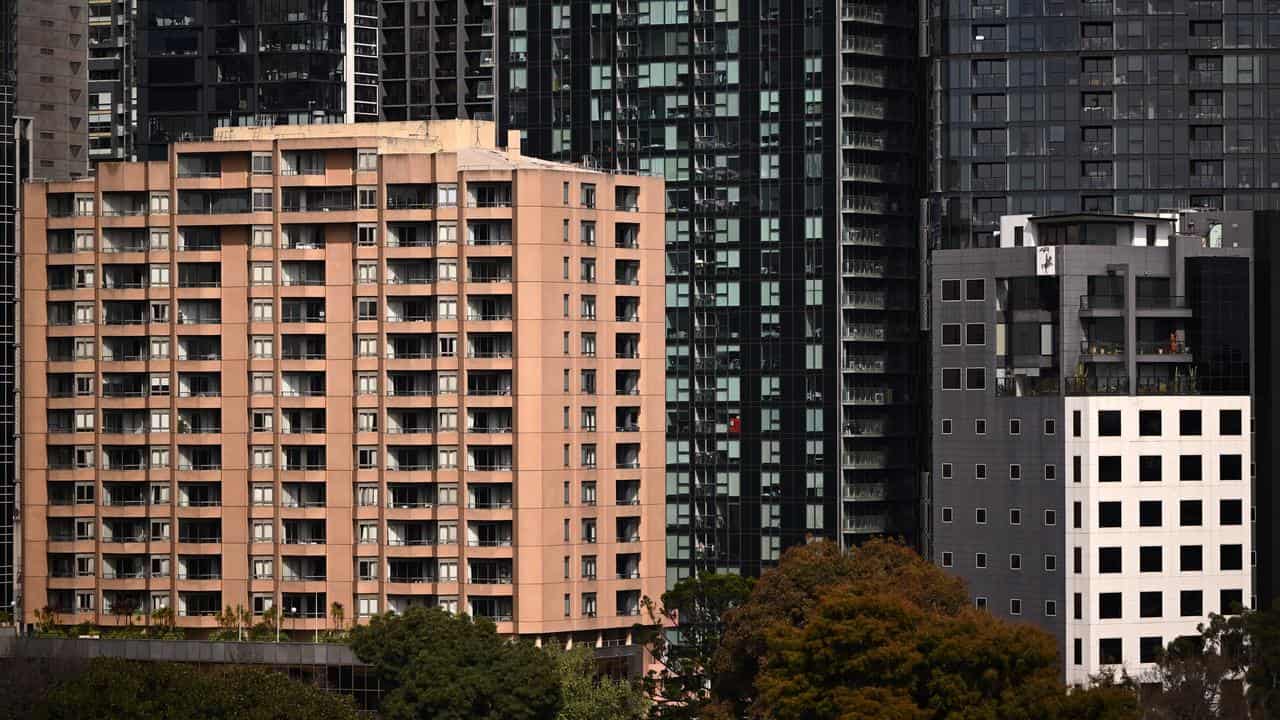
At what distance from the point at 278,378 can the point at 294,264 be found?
27.9 ft

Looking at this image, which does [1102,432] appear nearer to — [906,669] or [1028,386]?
[1028,386]

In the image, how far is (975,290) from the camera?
19900cm

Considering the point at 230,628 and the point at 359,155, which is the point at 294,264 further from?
the point at 230,628

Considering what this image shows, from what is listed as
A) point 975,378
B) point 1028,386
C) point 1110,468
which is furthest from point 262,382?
point 1110,468

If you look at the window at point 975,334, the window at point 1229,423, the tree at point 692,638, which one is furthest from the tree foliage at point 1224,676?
the tree at point 692,638

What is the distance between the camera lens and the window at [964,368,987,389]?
197625 mm

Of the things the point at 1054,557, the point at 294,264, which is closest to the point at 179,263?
the point at 294,264

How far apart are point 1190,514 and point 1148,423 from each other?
7.18 m

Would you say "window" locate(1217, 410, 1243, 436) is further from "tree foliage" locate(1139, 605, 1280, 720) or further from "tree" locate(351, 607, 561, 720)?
"tree" locate(351, 607, 561, 720)

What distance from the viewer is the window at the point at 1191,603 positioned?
18975 centimetres

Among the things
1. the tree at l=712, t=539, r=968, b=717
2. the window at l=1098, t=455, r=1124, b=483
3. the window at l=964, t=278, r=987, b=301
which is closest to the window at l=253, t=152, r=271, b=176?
the tree at l=712, t=539, r=968, b=717

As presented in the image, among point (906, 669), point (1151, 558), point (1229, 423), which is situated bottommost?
point (906, 669)

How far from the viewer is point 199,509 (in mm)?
194875

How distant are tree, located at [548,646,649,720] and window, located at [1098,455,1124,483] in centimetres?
3679
